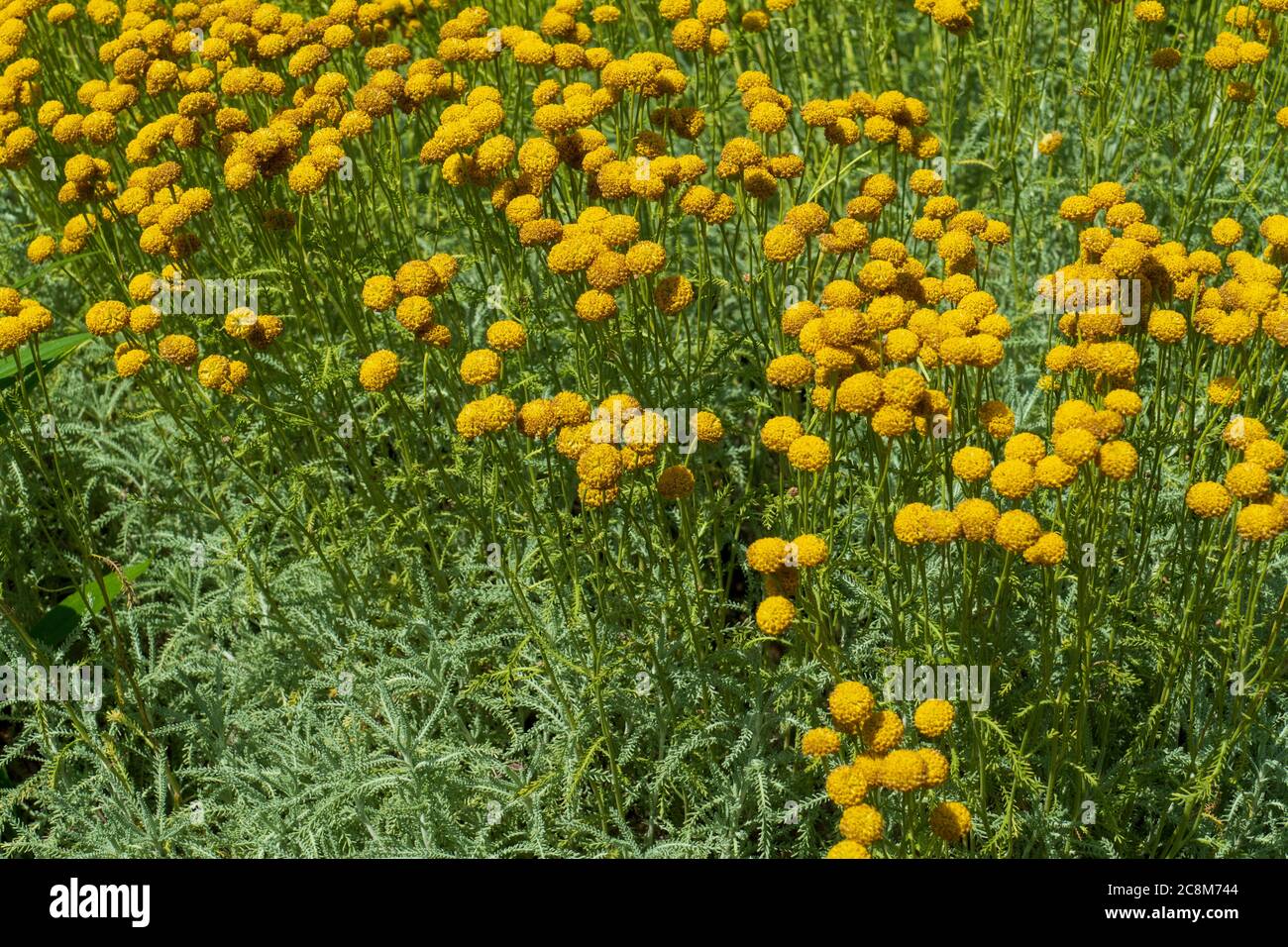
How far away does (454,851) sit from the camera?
132 inches

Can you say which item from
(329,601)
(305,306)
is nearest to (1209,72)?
(305,306)

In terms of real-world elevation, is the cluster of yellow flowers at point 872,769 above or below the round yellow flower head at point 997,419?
below

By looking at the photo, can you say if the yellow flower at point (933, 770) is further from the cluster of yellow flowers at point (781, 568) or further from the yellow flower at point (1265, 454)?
the yellow flower at point (1265, 454)

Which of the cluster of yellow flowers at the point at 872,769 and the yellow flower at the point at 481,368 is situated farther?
the yellow flower at the point at 481,368

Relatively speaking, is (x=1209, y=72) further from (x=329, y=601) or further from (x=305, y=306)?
(x=329, y=601)

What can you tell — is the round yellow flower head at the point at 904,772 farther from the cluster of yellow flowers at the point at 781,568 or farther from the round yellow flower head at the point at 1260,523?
the round yellow flower head at the point at 1260,523

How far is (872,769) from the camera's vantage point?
2.42m

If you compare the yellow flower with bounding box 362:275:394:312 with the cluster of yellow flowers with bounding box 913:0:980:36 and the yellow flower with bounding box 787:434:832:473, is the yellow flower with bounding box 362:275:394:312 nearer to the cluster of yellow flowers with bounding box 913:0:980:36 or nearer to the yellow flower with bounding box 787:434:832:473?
the yellow flower with bounding box 787:434:832:473

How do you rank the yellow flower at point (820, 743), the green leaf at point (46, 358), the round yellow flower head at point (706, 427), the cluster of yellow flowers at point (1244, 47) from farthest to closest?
the green leaf at point (46, 358) < the cluster of yellow flowers at point (1244, 47) < the round yellow flower head at point (706, 427) < the yellow flower at point (820, 743)

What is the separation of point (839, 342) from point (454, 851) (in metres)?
1.72

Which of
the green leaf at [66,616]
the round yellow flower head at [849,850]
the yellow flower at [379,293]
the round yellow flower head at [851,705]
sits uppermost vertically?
the yellow flower at [379,293]

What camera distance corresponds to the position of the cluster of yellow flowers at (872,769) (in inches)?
94.0

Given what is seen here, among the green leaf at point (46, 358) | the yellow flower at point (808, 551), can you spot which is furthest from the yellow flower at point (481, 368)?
the green leaf at point (46, 358)

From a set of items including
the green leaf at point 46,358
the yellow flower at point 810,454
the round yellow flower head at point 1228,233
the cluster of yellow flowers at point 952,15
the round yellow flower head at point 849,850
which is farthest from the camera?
the green leaf at point 46,358
